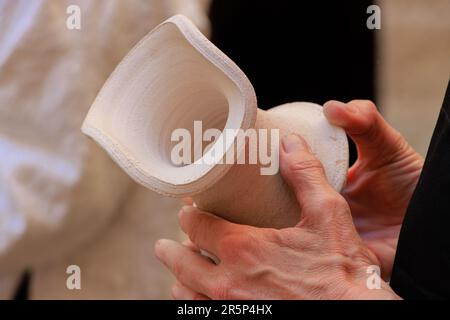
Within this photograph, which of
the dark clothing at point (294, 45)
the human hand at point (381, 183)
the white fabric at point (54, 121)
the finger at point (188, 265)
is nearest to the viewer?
the finger at point (188, 265)

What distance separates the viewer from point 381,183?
0.88 m

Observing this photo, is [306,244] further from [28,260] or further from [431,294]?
[28,260]

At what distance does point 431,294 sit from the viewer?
636mm

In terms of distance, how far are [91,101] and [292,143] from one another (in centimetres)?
50

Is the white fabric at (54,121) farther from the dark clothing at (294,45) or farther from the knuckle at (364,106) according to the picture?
the knuckle at (364,106)

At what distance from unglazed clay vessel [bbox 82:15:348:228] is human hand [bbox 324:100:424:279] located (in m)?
0.11

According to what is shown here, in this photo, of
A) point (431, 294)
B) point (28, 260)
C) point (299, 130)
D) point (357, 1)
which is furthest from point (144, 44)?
point (357, 1)

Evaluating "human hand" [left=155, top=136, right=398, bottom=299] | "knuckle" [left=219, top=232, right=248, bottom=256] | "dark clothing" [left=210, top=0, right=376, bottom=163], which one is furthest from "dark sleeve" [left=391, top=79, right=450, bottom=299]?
"dark clothing" [left=210, top=0, right=376, bottom=163]

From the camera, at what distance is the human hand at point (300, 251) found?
0.69m

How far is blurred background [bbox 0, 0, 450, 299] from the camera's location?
3.70ft

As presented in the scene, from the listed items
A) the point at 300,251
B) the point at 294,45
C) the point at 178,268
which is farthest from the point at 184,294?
the point at 294,45

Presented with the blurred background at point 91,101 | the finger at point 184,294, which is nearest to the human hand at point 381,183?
the finger at point 184,294

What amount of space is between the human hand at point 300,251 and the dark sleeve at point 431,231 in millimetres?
32

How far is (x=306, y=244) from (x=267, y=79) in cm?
84
